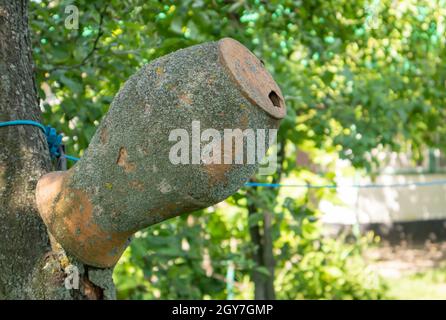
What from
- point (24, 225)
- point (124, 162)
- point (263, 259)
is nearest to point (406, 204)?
point (263, 259)

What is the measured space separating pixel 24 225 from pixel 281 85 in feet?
6.94

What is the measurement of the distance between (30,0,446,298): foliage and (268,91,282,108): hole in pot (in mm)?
1476

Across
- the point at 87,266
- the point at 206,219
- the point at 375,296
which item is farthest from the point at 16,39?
the point at 375,296

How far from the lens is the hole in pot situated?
1652mm

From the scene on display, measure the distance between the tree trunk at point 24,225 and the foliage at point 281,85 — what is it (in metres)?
1.10

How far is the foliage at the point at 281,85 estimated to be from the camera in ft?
10.9

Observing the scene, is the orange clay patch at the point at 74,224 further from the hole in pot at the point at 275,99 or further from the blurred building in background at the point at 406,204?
the blurred building in background at the point at 406,204

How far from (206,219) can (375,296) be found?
6.53 ft

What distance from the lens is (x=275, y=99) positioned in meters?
1.66

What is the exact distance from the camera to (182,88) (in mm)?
1552

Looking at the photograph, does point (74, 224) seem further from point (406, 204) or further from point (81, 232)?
point (406, 204)

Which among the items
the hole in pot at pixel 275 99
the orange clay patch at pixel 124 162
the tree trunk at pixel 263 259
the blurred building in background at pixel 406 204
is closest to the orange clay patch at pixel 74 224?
the orange clay patch at pixel 124 162
